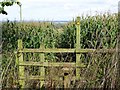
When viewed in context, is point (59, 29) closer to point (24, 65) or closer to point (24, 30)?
point (24, 30)

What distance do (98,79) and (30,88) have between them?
4.10ft

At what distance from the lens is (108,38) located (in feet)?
19.3

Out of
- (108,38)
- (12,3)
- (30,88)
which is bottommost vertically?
(30,88)

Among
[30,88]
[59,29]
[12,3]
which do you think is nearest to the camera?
[30,88]

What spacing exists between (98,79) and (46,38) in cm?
509

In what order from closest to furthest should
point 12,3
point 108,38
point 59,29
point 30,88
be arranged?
1. point 30,88
2. point 108,38
3. point 12,3
4. point 59,29

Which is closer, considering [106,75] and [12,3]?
[106,75]

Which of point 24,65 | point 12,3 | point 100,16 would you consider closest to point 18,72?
point 24,65

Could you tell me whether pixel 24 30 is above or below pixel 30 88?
above

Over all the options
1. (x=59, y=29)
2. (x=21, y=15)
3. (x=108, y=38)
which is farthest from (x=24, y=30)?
(x=108, y=38)

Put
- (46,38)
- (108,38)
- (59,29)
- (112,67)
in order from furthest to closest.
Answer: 1. (59,29)
2. (46,38)
3. (108,38)
4. (112,67)

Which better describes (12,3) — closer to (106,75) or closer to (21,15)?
(106,75)

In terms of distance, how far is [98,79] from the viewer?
15.0 ft

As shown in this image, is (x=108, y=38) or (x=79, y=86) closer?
(x=79, y=86)
